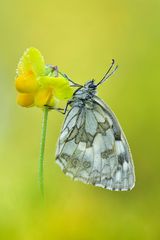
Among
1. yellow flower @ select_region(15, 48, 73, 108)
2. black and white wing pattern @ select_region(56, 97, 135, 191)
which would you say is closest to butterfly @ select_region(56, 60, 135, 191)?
black and white wing pattern @ select_region(56, 97, 135, 191)

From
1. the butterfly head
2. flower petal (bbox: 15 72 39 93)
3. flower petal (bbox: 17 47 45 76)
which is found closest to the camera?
flower petal (bbox: 15 72 39 93)

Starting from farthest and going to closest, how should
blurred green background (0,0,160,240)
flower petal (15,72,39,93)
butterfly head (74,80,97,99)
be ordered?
1. butterfly head (74,80,97,99)
2. flower petal (15,72,39,93)
3. blurred green background (0,0,160,240)

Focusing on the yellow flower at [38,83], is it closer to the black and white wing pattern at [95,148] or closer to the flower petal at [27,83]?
the flower petal at [27,83]

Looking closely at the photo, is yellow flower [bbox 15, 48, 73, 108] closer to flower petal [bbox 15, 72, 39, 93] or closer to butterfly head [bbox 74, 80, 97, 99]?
flower petal [bbox 15, 72, 39, 93]

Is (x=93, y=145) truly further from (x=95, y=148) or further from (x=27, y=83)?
(x=27, y=83)

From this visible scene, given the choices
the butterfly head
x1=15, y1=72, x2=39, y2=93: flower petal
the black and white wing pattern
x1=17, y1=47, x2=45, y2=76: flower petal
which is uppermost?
x1=17, y1=47, x2=45, y2=76: flower petal

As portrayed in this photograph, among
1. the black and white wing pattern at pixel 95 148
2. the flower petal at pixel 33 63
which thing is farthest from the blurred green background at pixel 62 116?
the flower petal at pixel 33 63
